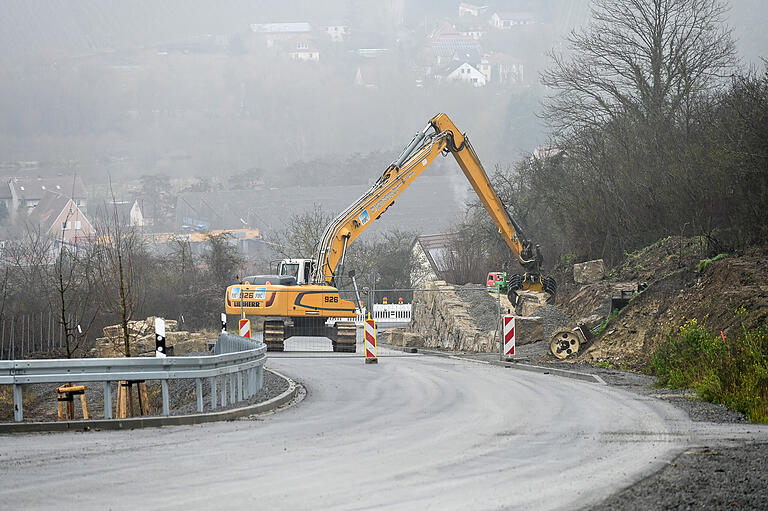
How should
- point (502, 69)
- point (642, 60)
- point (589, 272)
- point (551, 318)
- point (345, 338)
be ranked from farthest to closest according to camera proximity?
point (502, 69), point (642, 60), point (589, 272), point (345, 338), point (551, 318)

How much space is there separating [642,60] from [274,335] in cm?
2515

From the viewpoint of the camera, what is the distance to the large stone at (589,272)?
34.4m

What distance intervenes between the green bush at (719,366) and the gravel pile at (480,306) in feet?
47.7

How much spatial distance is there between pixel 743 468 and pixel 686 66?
37.8 metres

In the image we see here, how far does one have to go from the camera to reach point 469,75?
161 metres

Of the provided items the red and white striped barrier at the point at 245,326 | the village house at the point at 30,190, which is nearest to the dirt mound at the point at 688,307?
the red and white striped barrier at the point at 245,326

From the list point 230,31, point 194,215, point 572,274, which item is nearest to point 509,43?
point 230,31

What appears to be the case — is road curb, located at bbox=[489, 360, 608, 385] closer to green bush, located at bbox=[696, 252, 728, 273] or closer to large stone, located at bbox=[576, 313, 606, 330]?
large stone, located at bbox=[576, 313, 606, 330]

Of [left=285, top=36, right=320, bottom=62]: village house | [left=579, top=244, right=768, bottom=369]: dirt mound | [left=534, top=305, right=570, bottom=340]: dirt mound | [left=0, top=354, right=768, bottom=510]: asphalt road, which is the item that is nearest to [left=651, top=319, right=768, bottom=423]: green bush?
[left=579, top=244, right=768, bottom=369]: dirt mound

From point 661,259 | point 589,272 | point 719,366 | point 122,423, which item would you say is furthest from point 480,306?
point 122,423

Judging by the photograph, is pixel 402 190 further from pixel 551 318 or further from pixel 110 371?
pixel 110 371

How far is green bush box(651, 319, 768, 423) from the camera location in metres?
→ 13.3

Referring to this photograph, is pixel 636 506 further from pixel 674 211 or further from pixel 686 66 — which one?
pixel 686 66

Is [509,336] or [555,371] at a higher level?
[509,336]
